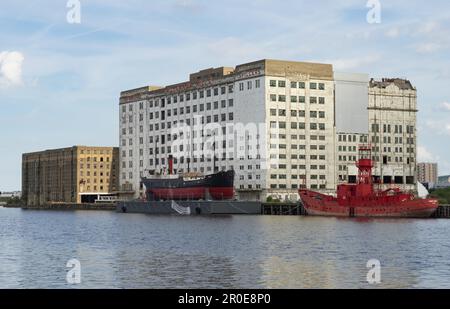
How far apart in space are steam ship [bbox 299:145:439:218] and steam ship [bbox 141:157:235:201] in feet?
102

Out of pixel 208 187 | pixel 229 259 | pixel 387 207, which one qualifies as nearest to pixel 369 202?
pixel 387 207

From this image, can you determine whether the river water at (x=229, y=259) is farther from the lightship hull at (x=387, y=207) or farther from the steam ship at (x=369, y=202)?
the steam ship at (x=369, y=202)

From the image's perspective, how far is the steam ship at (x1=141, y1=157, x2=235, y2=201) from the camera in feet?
599

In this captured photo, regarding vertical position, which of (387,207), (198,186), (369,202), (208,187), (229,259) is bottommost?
(229,259)

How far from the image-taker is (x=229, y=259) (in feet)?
219

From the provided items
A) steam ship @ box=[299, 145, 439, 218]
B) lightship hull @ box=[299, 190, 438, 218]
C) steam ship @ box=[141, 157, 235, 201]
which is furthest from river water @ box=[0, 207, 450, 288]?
steam ship @ box=[141, 157, 235, 201]

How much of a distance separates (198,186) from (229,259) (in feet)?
389

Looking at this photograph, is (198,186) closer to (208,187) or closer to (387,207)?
(208,187)

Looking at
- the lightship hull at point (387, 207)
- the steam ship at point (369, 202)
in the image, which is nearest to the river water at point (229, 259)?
the lightship hull at point (387, 207)

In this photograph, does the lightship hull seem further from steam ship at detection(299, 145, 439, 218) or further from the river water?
the river water
